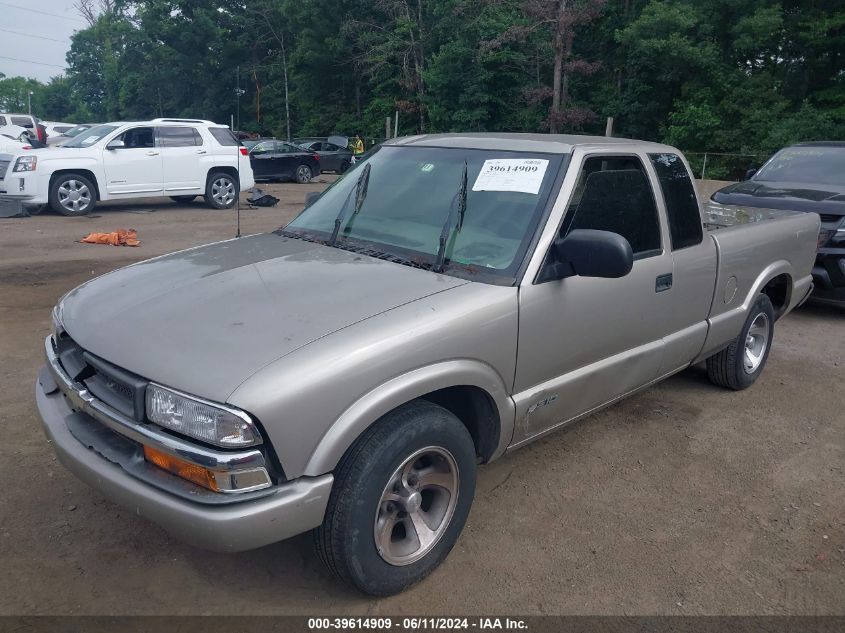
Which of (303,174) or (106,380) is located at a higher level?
(303,174)

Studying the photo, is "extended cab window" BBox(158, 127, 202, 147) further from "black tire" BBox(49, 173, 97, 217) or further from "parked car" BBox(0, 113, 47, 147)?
"parked car" BBox(0, 113, 47, 147)

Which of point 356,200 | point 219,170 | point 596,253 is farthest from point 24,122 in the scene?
point 596,253

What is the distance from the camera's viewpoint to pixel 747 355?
17.1 feet

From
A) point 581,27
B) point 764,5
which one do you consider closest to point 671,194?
point 764,5

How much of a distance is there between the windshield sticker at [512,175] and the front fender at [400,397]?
97 cm

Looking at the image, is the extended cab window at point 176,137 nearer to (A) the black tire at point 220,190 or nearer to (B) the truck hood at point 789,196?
(A) the black tire at point 220,190

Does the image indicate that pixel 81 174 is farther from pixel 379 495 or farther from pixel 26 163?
pixel 379 495

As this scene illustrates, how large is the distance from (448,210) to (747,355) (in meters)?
2.99

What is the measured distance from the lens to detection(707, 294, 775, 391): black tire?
496 cm

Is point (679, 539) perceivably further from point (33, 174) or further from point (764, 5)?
point (764, 5)

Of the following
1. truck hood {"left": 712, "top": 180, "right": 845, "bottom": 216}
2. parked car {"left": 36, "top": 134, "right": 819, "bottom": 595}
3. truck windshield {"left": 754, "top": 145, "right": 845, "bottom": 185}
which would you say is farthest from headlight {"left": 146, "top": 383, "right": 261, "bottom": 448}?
truck windshield {"left": 754, "top": 145, "right": 845, "bottom": 185}

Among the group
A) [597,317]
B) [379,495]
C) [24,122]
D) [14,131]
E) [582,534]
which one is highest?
[24,122]

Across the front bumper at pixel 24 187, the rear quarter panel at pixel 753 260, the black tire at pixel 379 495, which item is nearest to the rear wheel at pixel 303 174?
the front bumper at pixel 24 187

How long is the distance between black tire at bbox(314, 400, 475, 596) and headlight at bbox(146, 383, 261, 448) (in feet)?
1.33
